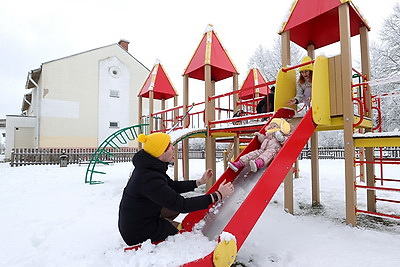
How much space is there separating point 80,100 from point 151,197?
18766 mm

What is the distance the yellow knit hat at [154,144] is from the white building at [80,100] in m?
18.1

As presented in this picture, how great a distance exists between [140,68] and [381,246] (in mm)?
21458

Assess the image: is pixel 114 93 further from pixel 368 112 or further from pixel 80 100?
pixel 368 112

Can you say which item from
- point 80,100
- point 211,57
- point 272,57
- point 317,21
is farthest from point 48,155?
point 272,57

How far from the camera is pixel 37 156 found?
1602 centimetres

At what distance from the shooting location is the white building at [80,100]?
17531mm

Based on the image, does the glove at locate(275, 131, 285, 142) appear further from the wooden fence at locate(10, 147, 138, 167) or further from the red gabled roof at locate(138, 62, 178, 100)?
the wooden fence at locate(10, 147, 138, 167)

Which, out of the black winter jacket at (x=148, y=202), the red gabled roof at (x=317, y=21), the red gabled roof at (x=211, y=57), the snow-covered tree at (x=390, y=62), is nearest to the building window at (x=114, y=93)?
the red gabled roof at (x=211, y=57)

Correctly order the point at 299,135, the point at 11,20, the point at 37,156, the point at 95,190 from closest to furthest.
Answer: the point at 299,135 → the point at 95,190 → the point at 37,156 → the point at 11,20

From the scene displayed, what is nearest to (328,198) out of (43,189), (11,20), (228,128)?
(228,128)

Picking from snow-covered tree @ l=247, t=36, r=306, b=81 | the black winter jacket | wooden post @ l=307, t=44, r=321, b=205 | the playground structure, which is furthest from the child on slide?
snow-covered tree @ l=247, t=36, r=306, b=81

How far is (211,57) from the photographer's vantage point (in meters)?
6.30

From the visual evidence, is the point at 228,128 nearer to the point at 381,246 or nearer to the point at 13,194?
the point at 381,246

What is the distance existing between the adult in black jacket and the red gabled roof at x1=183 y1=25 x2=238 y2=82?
Answer: 4.28 meters
